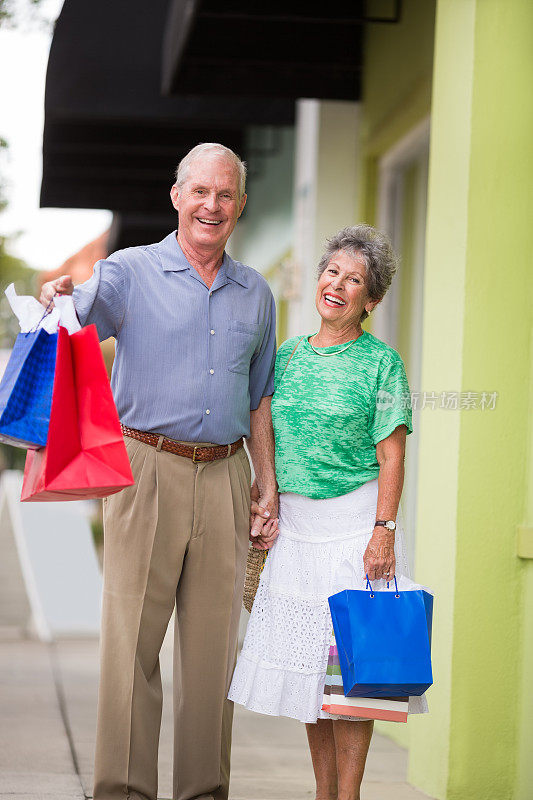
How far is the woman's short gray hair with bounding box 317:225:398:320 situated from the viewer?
12.2 feet

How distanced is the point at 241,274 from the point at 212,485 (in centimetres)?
73

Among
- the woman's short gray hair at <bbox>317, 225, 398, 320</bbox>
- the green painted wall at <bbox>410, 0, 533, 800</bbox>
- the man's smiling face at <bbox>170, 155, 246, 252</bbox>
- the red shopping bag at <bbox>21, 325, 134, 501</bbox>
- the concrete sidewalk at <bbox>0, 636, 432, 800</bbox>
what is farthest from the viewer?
the concrete sidewalk at <bbox>0, 636, 432, 800</bbox>

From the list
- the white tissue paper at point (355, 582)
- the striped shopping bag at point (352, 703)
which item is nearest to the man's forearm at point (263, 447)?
the white tissue paper at point (355, 582)

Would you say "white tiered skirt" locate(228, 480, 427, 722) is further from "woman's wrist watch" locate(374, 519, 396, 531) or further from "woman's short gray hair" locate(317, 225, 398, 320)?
"woman's short gray hair" locate(317, 225, 398, 320)

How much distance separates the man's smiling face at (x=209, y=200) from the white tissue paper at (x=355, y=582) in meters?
1.13

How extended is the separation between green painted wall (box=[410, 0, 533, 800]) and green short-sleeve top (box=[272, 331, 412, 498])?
745 millimetres

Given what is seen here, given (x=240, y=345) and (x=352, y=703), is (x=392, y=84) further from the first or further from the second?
(x=352, y=703)

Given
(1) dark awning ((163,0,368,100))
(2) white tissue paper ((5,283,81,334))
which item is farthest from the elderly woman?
(1) dark awning ((163,0,368,100))

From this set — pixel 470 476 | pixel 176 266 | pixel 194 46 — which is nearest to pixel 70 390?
pixel 176 266

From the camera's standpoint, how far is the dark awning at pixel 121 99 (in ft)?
24.8

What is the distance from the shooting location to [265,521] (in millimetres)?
3756

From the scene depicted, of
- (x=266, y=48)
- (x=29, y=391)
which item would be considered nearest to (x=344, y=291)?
(x=29, y=391)

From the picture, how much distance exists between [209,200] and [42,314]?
651 mm

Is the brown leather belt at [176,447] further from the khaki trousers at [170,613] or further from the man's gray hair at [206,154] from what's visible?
the man's gray hair at [206,154]
